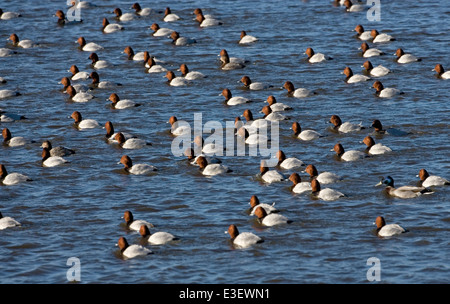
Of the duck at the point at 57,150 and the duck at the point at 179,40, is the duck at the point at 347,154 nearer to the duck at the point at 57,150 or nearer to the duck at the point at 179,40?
the duck at the point at 57,150

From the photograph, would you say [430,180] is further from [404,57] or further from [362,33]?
[362,33]

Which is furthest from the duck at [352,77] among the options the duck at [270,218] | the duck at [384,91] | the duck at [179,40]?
the duck at [270,218]

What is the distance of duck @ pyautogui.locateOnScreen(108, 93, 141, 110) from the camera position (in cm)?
5156

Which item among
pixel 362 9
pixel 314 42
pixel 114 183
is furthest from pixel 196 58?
pixel 114 183

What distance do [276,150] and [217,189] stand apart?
4853 mm

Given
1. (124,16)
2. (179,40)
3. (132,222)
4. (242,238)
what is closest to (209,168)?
(132,222)

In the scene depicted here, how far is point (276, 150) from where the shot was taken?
44969 millimetres

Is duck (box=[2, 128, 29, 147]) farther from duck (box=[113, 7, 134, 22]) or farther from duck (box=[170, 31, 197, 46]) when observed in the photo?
duck (box=[113, 7, 134, 22])

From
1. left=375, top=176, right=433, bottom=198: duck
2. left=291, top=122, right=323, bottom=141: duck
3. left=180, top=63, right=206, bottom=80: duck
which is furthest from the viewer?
left=180, top=63, right=206, bottom=80: duck

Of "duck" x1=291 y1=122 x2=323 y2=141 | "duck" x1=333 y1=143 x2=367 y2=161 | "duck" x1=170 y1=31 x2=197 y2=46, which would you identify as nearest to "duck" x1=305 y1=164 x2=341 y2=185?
"duck" x1=333 y1=143 x2=367 y2=161

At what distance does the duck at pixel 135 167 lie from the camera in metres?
43.0

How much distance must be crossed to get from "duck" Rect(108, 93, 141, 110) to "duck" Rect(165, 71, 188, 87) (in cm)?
350

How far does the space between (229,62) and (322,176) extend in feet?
59.5

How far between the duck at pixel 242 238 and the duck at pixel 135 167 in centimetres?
845
